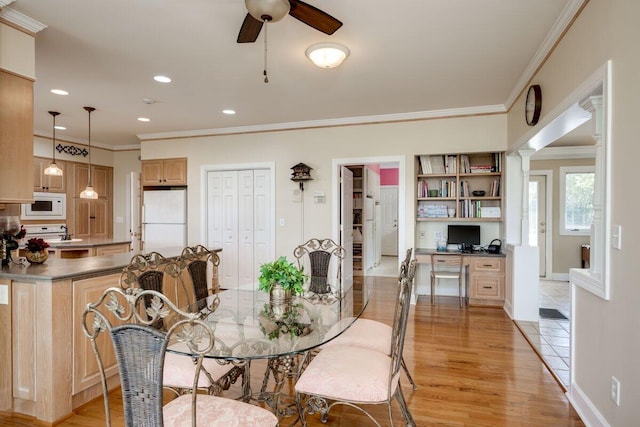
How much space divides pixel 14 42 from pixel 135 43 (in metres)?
0.77

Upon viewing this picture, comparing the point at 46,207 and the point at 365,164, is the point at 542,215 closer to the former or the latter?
the point at 365,164

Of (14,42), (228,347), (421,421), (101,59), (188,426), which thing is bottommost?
(421,421)

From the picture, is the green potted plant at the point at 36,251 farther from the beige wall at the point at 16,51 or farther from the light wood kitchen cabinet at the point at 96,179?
the light wood kitchen cabinet at the point at 96,179

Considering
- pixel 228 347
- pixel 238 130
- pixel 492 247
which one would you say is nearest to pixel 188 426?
pixel 228 347

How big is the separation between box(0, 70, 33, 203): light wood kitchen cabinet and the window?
7.60 m

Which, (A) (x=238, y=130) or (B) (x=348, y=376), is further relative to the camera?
(A) (x=238, y=130)

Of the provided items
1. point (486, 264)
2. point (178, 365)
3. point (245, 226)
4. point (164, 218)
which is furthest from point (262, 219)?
point (178, 365)

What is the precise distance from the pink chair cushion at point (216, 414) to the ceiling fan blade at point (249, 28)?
6.68 feet

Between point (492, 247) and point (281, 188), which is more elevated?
point (281, 188)

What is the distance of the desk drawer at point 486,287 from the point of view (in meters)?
4.79

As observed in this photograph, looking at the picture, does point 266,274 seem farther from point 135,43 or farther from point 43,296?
point 135,43

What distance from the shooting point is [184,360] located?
1.99 meters

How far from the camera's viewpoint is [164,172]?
6262 millimetres

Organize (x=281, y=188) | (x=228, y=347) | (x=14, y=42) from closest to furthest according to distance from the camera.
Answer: (x=228, y=347) < (x=14, y=42) < (x=281, y=188)
